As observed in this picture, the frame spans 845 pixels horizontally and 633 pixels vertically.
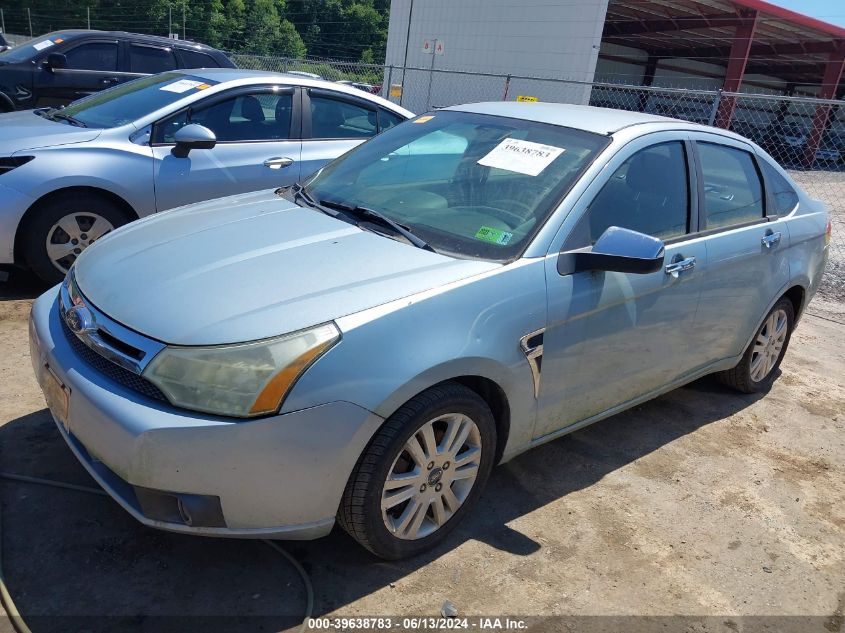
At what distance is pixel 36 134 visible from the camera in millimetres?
4812

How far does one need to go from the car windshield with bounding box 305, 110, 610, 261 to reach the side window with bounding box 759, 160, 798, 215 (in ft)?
5.23

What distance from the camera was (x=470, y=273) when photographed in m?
2.64

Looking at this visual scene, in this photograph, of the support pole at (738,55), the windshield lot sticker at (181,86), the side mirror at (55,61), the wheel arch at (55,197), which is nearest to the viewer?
the wheel arch at (55,197)

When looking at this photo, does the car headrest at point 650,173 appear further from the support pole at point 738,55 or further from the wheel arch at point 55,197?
the support pole at point 738,55

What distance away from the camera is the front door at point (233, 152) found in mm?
5020

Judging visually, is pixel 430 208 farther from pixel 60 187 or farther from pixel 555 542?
pixel 60 187

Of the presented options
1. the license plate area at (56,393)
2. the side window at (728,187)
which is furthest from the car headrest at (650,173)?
the license plate area at (56,393)

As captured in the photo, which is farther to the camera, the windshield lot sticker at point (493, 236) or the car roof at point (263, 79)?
the car roof at point (263, 79)

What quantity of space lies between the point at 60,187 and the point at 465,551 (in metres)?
3.59

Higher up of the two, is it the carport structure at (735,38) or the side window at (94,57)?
the carport structure at (735,38)

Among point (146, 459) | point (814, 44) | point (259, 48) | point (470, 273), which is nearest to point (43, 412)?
point (146, 459)

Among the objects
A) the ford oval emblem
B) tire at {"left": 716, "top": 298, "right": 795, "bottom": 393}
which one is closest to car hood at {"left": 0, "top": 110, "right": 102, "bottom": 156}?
the ford oval emblem

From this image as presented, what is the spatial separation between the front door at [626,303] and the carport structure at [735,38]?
16.8 meters

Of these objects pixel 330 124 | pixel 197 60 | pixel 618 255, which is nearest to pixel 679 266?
pixel 618 255
